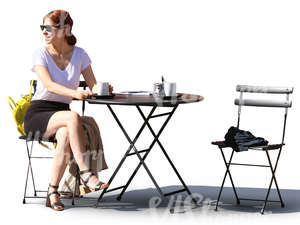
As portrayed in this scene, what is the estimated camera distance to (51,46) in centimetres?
779

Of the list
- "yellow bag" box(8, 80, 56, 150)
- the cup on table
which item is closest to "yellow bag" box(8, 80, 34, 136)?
"yellow bag" box(8, 80, 56, 150)

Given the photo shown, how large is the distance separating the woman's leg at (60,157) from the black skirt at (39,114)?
0.20m

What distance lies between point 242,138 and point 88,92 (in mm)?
1504

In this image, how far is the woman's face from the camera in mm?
7707

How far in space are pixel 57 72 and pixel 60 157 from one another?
838mm

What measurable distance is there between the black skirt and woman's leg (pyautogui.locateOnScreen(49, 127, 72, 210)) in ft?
0.65

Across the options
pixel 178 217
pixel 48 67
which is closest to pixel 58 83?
pixel 48 67

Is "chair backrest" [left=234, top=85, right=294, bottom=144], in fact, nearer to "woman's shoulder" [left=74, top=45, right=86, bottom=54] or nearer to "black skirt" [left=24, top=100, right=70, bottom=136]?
"woman's shoulder" [left=74, top=45, right=86, bottom=54]

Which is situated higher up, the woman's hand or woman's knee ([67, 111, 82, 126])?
the woman's hand

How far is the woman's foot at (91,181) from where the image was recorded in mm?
7289

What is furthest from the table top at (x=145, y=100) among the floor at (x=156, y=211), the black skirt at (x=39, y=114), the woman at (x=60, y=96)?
the floor at (x=156, y=211)

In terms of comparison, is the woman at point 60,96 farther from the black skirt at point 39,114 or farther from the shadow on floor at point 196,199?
the shadow on floor at point 196,199

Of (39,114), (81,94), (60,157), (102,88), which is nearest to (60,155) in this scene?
(60,157)

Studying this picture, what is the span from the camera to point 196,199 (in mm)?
7863
